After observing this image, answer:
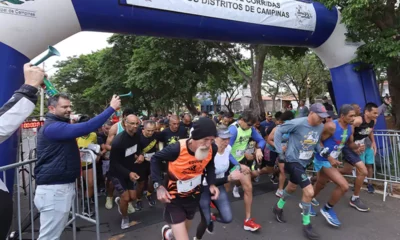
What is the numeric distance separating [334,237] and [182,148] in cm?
254

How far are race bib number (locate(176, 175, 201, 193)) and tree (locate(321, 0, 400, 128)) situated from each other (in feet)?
17.5

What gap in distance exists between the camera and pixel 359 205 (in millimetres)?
4820

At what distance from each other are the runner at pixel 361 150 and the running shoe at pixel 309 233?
1.43 metres

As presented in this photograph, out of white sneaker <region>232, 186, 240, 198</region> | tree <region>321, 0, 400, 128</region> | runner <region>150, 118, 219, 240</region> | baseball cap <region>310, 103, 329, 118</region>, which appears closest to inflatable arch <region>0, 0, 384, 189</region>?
tree <region>321, 0, 400, 128</region>

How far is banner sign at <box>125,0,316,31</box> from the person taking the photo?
5.48 m

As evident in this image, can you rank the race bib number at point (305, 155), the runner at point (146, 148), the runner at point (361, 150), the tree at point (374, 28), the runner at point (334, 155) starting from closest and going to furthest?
the race bib number at point (305, 155) < the runner at point (334, 155) < the runner at point (361, 150) < the runner at point (146, 148) < the tree at point (374, 28)

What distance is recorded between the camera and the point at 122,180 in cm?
444

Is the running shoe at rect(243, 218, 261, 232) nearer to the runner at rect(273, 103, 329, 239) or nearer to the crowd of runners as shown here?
the crowd of runners

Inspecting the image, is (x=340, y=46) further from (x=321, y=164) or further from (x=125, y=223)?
(x=125, y=223)

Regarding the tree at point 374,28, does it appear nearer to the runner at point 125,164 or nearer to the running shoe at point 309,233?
the running shoe at point 309,233

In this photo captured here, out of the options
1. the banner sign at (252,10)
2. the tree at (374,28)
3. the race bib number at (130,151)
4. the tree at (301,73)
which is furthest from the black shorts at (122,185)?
the tree at (301,73)

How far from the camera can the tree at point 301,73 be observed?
1183 inches

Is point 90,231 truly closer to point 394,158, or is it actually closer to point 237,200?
point 237,200

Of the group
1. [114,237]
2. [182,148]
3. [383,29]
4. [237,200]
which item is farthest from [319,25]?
[114,237]
